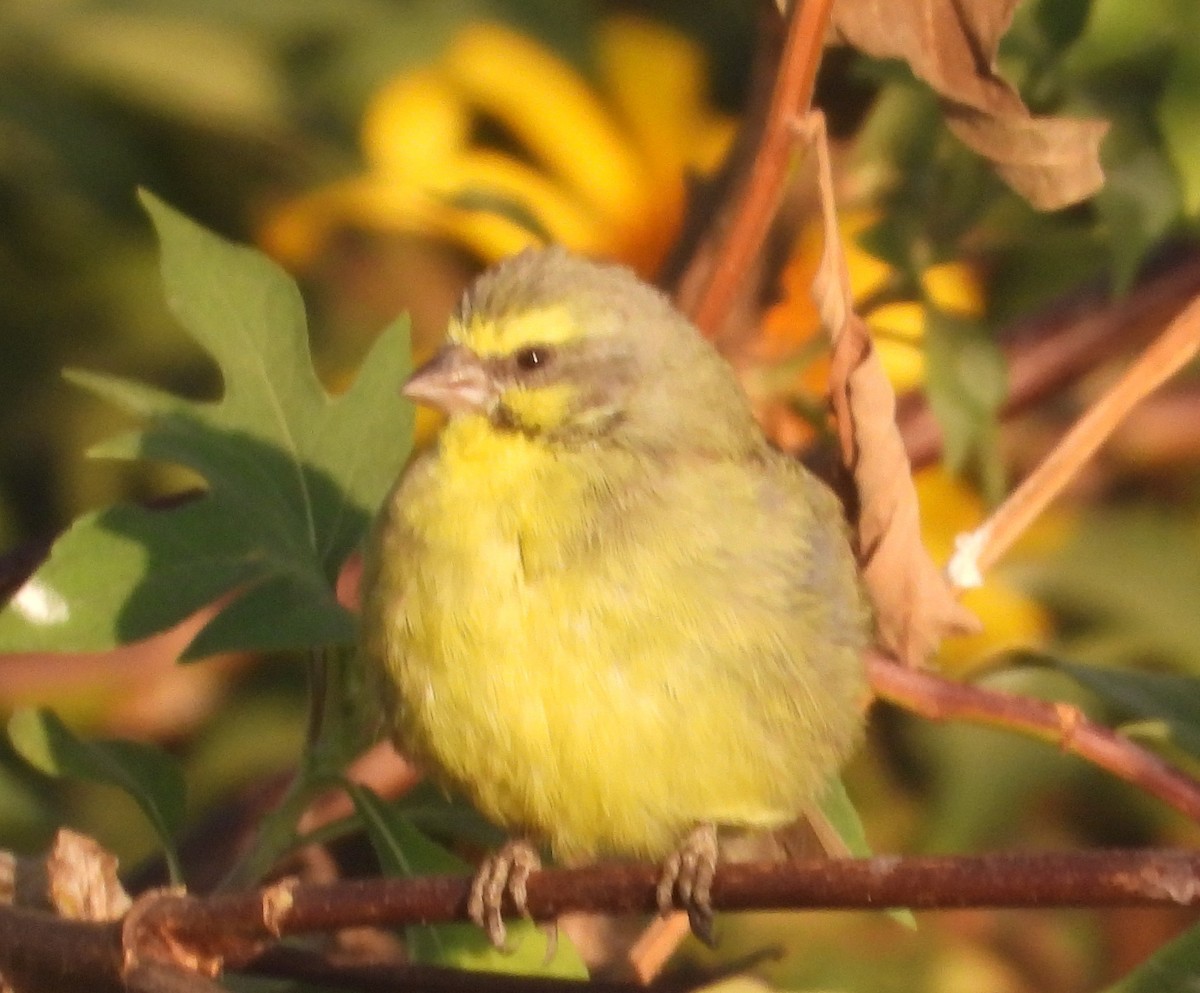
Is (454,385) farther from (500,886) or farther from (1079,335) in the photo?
(1079,335)

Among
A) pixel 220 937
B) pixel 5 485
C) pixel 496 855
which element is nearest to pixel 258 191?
pixel 5 485

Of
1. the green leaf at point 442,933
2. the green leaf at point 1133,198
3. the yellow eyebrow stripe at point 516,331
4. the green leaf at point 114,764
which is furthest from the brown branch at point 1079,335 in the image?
the green leaf at point 114,764

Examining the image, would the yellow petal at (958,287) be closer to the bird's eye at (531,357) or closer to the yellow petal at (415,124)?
the bird's eye at (531,357)

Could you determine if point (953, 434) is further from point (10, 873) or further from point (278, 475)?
point (10, 873)

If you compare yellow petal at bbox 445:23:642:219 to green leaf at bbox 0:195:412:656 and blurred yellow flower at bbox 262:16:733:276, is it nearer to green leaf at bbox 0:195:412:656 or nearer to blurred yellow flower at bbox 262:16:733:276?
blurred yellow flower at bbox 262:16:733:276

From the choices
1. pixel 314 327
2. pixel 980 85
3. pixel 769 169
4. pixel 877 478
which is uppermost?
pixel 980 85

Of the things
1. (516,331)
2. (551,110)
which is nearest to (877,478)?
(516,331)
